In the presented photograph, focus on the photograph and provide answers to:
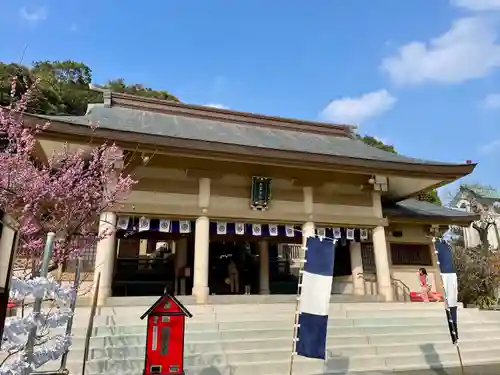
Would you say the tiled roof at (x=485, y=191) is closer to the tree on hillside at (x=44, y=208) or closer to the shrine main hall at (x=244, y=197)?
the shrine main hall at (x=244, y=197)

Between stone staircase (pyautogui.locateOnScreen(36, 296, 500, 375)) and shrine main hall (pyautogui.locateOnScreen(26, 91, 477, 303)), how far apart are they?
40.3 inches

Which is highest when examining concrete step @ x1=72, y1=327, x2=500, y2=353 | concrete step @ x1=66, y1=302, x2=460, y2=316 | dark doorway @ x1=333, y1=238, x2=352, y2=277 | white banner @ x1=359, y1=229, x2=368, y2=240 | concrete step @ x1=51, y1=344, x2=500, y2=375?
white banner @ x1=359, y1=229, x2=368, y2=240

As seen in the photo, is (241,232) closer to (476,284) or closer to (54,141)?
(54,141)

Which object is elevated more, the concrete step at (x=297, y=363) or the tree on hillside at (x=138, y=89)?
the tree on hillside at (x=138, y=89)

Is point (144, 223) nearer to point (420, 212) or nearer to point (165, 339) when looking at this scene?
point (165, 339)

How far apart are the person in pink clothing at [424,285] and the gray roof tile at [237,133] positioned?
12.7ft

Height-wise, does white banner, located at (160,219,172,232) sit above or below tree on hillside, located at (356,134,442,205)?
below

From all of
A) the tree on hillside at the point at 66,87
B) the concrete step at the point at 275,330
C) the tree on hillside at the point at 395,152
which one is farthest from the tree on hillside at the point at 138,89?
the concrete step at the point at 275,330

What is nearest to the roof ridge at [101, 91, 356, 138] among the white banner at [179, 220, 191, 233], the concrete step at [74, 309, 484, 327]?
the white banner at [179, 220, 191, 233]

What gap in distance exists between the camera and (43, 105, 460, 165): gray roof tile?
1127 centimetres

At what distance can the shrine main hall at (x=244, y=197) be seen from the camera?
30.9 ft

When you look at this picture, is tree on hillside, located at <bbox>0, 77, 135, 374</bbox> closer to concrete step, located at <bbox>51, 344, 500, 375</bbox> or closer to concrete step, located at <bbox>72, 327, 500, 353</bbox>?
concrete step, located at <bbox>51, 344, 500, 375</bbox>

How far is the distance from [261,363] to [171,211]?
4.41 m

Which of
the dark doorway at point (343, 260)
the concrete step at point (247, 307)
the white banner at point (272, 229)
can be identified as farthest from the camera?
the dark doorway at point (343, 260)
